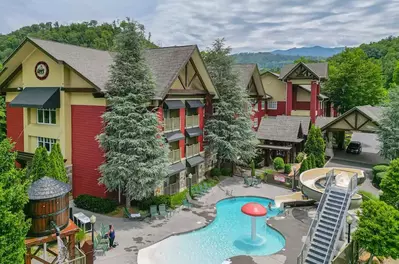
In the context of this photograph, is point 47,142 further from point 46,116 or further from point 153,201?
point 153,201

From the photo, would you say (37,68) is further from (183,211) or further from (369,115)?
(369,115)

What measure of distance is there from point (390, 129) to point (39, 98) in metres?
29.7

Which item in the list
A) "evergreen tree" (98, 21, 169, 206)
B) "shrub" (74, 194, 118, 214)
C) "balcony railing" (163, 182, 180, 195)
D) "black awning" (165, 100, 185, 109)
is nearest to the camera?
"evergreen tree" (98, 21, 169, 206)

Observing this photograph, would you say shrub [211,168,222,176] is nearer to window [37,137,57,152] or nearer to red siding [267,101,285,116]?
window [37,137,57,152]

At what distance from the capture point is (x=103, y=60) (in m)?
25.0

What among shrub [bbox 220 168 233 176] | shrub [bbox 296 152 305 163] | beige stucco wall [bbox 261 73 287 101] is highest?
beige stucco wall [bbox 261 73 287 101]

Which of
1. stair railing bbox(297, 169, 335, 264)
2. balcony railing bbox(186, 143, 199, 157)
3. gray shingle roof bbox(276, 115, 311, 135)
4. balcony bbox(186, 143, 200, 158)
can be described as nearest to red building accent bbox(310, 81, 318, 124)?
gray shingle roof bbox(276, 115, 311, 135)

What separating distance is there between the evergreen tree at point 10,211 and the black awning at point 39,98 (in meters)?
13.0

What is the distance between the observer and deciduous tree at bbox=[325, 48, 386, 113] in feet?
168

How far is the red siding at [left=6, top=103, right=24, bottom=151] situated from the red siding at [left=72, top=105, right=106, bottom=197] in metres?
6.58

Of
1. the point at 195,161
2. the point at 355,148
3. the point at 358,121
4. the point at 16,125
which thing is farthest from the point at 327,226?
the point at 355,148

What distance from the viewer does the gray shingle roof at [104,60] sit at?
2112cm

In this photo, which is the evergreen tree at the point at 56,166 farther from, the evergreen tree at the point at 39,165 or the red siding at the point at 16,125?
the red siding at the point at 16,125

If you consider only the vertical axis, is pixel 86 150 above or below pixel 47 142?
below
